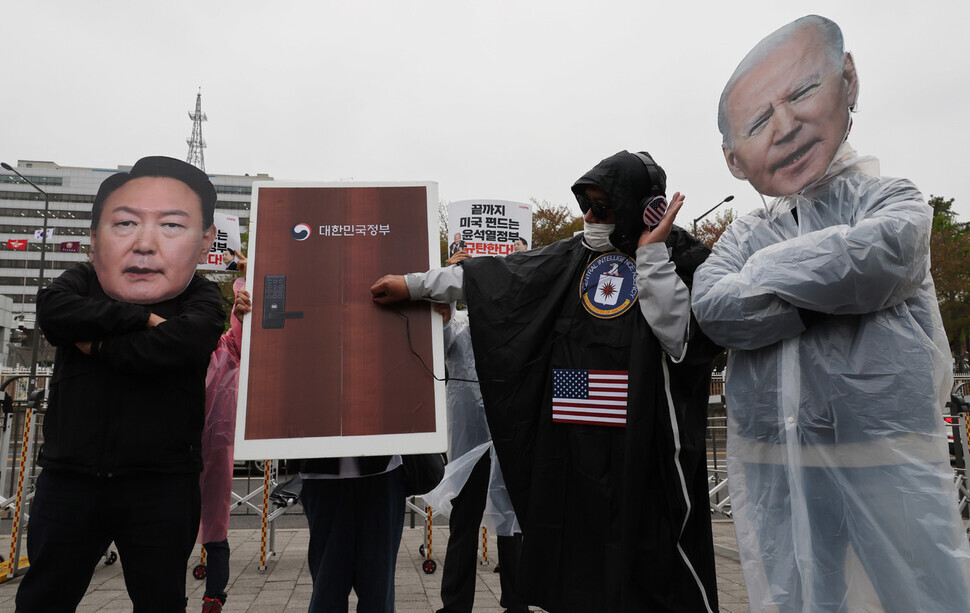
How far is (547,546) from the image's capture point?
236 cm

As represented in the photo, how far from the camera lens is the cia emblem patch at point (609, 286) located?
2398 millimetres

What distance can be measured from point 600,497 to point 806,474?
2.20ft

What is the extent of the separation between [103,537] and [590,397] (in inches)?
72.5

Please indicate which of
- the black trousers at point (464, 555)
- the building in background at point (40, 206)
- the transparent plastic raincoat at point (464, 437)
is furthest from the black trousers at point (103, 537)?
the building in background at point (40, 206)

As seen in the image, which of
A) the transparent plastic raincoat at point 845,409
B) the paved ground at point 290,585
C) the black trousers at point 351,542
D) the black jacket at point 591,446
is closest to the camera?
the transparent plastic raincoat at point 845,409

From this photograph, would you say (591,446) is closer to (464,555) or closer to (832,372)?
(832,372)

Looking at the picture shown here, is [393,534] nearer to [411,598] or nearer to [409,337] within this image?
[409,337]

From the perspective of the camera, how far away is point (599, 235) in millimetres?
2516

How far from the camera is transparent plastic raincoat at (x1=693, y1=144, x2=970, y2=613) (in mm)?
1766

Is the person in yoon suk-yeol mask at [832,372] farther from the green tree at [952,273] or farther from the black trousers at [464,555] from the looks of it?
the green tree at [952,273]

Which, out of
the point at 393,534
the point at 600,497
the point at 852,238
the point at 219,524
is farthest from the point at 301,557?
the point at 852,238

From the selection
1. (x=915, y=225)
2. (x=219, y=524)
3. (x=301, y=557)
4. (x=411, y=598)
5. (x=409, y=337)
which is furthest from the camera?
(x=301, y=557)

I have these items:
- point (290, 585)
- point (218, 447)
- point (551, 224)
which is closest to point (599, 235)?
point (218, 447)

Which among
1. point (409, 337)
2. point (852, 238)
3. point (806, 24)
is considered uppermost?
point (806, 24)
